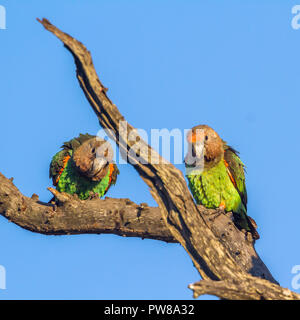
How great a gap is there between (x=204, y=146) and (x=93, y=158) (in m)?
2.97

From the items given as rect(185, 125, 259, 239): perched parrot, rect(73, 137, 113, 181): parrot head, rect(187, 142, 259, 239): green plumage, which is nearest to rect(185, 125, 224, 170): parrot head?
rect(185, 125, 259, 239): perched parrot

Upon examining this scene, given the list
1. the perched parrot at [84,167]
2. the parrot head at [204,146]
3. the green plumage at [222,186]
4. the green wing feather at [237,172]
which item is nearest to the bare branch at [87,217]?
the green plumage at [222,186]

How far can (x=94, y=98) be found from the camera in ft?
24.7

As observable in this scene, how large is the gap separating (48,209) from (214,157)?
4190 millimetres

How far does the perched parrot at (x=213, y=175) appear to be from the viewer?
12.1 m

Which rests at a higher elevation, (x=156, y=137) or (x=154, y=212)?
(x=156, y=137)

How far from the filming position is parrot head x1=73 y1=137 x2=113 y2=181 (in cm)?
1316

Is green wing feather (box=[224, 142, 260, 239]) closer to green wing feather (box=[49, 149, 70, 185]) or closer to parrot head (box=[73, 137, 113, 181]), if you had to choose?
parrot head (box=[73, 137, 113, 181])

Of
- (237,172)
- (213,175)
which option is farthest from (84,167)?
(237,172)

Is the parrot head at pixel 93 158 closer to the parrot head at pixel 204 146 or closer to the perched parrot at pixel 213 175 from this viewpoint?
the perched parrot at pixel 213 175

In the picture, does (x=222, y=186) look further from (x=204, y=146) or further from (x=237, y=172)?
(x=204, y=146)

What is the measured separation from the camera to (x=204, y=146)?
12.1 meters

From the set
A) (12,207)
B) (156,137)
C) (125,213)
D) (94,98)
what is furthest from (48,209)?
(94,98)
